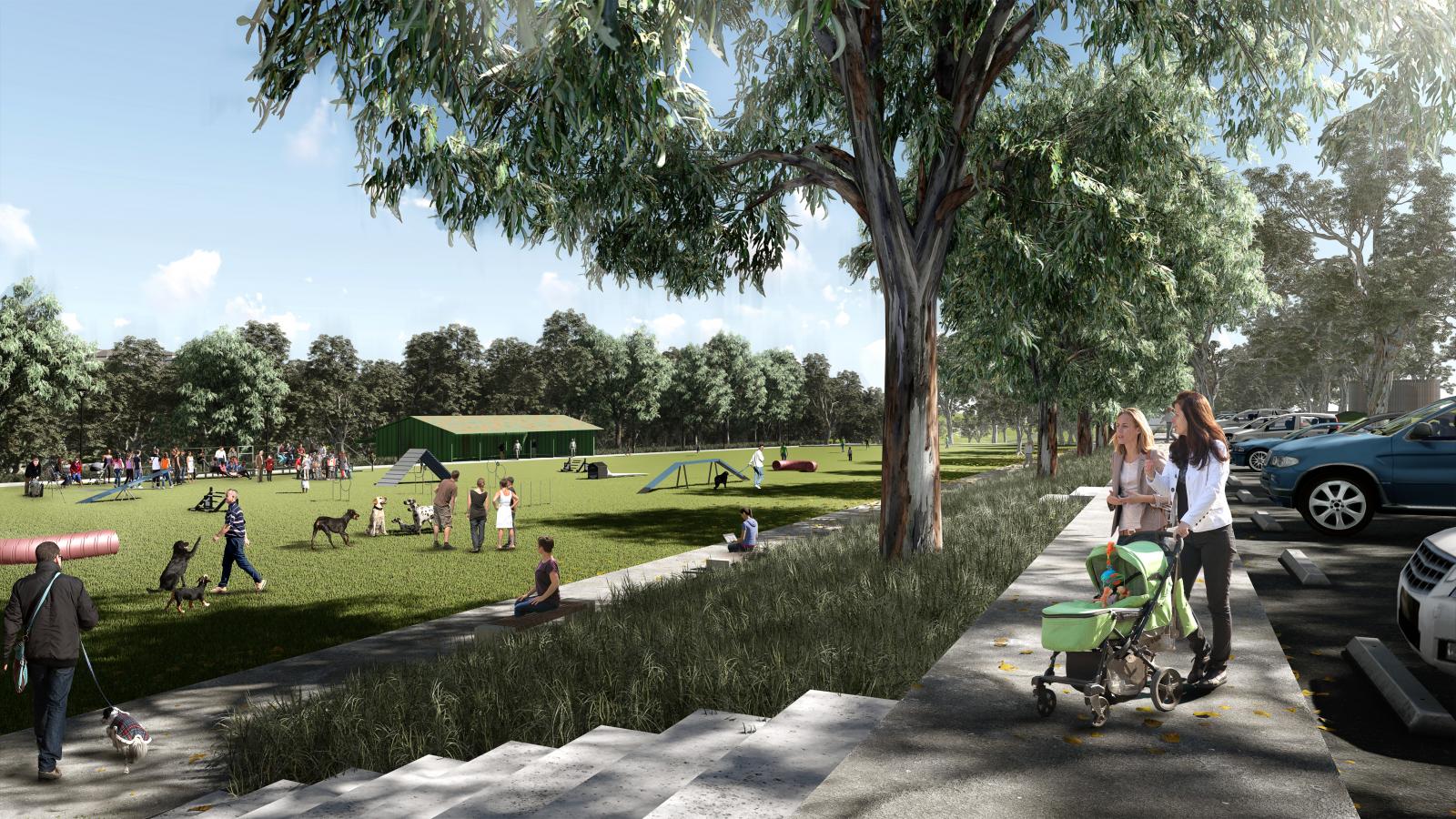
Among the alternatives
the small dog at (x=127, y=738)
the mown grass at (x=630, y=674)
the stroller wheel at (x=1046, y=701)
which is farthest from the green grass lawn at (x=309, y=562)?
the stroller wheel at (x=1046, y=701)

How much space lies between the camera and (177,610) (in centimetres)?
1325

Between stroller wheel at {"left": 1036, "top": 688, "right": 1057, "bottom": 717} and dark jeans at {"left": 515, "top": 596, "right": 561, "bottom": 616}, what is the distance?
7058 millimetres

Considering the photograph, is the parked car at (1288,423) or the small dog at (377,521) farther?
the parked car at (1288,423)

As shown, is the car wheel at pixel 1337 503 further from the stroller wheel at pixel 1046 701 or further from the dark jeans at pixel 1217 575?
the stroller wheel at pixel 1046 701

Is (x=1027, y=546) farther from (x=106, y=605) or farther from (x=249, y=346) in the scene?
(x=249, y=346)

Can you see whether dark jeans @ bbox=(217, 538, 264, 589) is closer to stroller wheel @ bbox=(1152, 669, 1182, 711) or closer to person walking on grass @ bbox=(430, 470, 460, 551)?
person walking on grass @ bbox=(430, 470, 460, 551)

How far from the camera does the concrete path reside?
12.9ft

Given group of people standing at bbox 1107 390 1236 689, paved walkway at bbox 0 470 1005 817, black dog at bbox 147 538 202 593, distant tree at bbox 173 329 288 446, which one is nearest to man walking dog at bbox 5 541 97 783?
paved walkway at bbox 0 470 1005 817

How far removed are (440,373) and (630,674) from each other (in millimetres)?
92806

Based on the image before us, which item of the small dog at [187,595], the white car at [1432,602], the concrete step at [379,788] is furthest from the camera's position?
the small dog at [187,595]

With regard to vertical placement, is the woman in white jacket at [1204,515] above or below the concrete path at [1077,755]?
above

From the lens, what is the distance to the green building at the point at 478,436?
70625 mm

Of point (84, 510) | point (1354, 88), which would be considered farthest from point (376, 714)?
point (84, 510)

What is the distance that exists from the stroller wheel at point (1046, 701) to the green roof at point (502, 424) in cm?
6847
